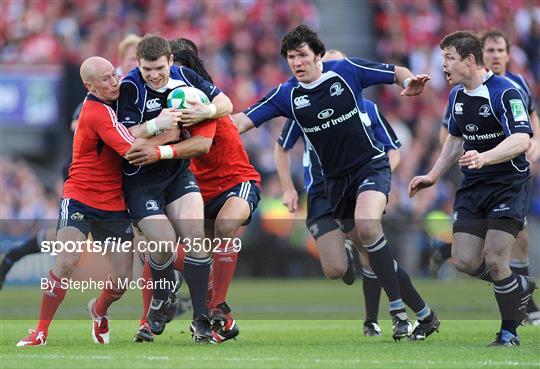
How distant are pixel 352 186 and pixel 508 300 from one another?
5.50 ft

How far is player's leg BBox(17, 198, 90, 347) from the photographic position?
9.08 meters

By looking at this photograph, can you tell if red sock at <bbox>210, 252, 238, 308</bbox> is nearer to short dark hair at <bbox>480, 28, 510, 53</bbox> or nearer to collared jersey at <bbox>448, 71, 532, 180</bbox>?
collared jersey at <bbox>448, 71, 532, 180</bbox>

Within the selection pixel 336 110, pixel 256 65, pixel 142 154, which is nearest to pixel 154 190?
pixel 142 154

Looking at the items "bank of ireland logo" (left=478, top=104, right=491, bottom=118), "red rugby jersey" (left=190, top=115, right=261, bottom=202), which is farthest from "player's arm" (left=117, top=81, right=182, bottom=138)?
"bank of ireland logo" (left=478, top=104, right=491, bottom=118)

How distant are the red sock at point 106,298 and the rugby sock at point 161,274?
0.30m

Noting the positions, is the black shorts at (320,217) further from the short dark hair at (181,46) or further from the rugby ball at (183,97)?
the rugby ball at (183,97)

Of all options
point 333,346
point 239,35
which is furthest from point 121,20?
point 333,346

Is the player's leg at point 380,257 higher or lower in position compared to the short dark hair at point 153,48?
lower

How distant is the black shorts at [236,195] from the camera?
9.85 meters

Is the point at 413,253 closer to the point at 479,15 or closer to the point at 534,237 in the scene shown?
the point at 534,237

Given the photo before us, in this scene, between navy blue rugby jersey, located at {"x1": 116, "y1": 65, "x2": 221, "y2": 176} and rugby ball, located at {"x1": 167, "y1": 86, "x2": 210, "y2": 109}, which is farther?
navy blue rugby jersey, located at {"x1": 116, "y1": 65, "x2": 221, "y2": 176}

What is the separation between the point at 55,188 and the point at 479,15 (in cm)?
875

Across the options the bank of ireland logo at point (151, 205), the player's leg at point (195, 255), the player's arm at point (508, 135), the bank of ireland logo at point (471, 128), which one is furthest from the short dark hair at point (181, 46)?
the player's arm at point (508, 135)

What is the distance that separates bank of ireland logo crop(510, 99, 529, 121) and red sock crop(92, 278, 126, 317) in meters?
3.42
